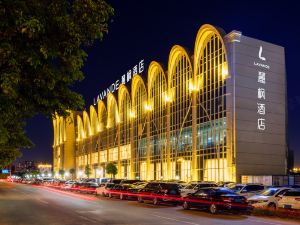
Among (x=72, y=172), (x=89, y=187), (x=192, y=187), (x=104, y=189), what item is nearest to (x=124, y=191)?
(x=104, y=189)

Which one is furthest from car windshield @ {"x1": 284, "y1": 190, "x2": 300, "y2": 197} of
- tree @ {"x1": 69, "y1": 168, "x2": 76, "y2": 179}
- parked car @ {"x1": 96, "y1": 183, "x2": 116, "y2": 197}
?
tree @ {"x1": 69, "y1": 168, "x2": 76, "y2": 179}

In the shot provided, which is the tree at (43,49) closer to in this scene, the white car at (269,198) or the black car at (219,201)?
the black car at (219,201)

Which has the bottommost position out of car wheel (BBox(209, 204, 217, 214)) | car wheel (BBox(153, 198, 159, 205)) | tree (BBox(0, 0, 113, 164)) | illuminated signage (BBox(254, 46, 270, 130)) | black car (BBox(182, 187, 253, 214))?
car wheel (BBox(153, 198, 159, 205))

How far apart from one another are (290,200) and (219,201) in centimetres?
399

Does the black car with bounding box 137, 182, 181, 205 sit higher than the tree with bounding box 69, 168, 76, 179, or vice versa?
the black car with bounding box 137, 182, 181, 205

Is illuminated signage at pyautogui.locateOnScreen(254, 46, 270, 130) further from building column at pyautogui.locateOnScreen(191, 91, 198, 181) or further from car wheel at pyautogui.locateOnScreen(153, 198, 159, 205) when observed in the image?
car wheel at pyautogui.locateOnScreen(153, 198, 159, 205)

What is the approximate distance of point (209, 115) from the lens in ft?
187

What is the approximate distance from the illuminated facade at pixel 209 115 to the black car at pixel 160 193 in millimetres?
18998

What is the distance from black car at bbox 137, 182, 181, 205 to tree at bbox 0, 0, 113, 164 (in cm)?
2223

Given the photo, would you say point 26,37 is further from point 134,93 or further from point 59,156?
point 59,156

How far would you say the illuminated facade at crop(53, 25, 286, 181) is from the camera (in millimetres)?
52531

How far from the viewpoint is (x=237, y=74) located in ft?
174

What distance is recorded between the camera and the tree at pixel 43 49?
7.87 m

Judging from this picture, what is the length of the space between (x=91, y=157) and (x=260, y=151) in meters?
68.7
